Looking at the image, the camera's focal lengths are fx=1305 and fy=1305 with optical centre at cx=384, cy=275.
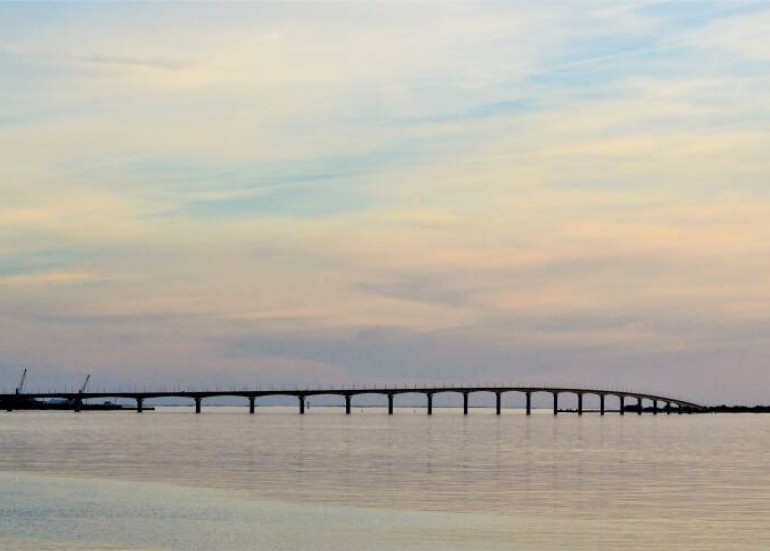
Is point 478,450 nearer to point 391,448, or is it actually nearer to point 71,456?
point 391,448

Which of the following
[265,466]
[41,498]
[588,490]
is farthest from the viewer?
[265,466]

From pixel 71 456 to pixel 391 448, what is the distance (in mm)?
27926

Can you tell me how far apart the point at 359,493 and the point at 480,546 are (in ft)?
63.8

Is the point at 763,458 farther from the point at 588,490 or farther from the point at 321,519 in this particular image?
the point at 321,519

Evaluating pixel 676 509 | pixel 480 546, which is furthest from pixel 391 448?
pixel 480 546

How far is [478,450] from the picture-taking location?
108 m

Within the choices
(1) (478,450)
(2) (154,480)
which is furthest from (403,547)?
(1) (478,450)

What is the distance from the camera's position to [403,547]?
143ft

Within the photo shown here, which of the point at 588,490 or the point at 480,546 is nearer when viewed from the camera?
A: the point at 480,546

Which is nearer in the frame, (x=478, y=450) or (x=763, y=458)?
(x=763, y=458)

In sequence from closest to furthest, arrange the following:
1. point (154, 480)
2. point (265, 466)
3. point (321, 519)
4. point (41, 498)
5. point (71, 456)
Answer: point (321, 519) → point (41, 498) → point (154, 480) → point (265, 466) → point (71, 456)

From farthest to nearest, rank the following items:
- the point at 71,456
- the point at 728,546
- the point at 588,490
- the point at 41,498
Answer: the point at 71,456, the point at 588,490, the point at 41,498, the point at 728,546

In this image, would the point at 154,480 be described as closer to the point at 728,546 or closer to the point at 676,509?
the point at 676,509

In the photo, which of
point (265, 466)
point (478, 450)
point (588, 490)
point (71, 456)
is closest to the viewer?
point (588, 490)
